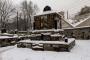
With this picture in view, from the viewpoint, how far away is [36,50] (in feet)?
47.3

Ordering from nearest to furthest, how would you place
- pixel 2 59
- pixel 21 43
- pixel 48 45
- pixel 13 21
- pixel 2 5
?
pixel 2 59, pixel 48 45, pixel 21 43, pixel 2 5, pixel 13 21

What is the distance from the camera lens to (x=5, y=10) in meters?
51.0

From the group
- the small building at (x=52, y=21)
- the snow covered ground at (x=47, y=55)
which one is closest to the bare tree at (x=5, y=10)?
the small building at (x=52, y=21)

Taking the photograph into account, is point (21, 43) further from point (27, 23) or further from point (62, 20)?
point (27, 23)

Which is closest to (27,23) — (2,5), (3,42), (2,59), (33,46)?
(2,5)

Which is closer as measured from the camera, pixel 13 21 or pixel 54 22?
pixel 54 22

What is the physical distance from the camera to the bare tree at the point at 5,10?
49.1 meters

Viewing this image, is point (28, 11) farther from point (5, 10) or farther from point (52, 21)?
point (52, 21)

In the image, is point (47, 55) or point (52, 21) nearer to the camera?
point (47, 55)

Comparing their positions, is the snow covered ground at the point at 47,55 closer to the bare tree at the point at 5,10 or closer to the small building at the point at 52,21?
the small building at the point at 52,21

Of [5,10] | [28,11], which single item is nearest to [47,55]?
[5,10]

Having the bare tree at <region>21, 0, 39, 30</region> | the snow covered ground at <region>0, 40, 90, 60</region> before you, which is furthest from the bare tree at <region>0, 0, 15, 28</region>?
the snow covered ground at <region>0, 40, 90, 60</region>

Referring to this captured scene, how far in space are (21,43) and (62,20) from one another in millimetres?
20603

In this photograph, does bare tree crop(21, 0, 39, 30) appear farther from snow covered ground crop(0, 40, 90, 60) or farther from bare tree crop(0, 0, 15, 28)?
snow covered ground crop(0, 40, 90, 60)
